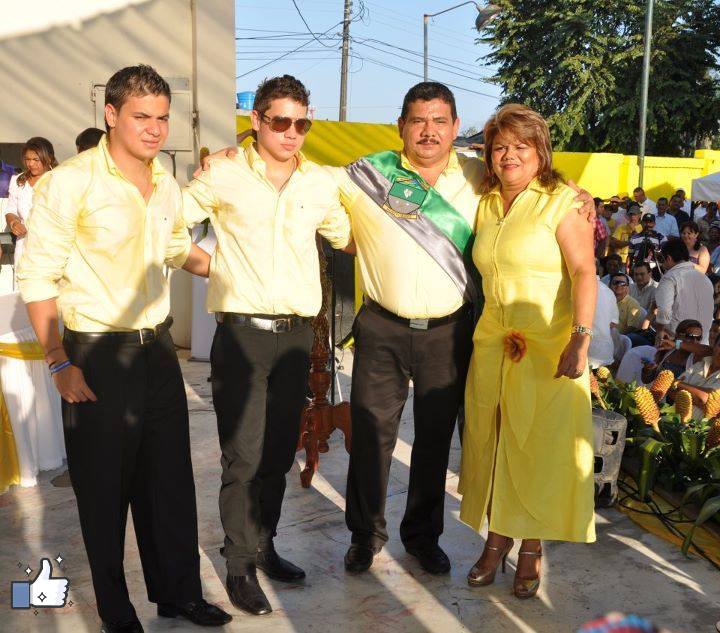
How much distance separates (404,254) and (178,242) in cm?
89

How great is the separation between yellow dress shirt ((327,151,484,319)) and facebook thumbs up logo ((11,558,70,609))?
169 cm

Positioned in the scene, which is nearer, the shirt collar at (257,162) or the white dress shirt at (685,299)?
the shirt collar at (257,162)

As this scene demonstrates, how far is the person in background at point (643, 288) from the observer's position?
8.70 meters

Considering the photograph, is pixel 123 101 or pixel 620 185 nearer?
pixel 123 101

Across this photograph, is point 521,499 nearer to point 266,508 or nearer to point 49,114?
point 266,508

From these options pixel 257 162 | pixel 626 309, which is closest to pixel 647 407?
pixel 257 162

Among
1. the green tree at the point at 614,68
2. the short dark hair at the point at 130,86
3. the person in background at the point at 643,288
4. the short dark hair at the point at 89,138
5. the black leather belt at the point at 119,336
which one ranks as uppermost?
the green tree at the point at 614,68

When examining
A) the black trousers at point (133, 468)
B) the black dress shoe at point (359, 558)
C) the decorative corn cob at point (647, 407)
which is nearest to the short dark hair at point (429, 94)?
the black trousers at point (133, 468)

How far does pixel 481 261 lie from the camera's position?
3.46m

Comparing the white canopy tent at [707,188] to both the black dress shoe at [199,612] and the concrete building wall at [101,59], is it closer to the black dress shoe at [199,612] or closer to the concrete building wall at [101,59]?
the concrete building wall at [101,59]

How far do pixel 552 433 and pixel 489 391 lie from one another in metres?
0.30

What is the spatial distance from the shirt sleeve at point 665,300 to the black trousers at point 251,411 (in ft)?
15.2

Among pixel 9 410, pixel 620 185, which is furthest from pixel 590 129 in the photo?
pixel 9 410

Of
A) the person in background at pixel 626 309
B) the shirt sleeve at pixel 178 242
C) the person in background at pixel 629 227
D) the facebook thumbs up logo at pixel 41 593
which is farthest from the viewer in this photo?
the person in background at pixel 629 227
